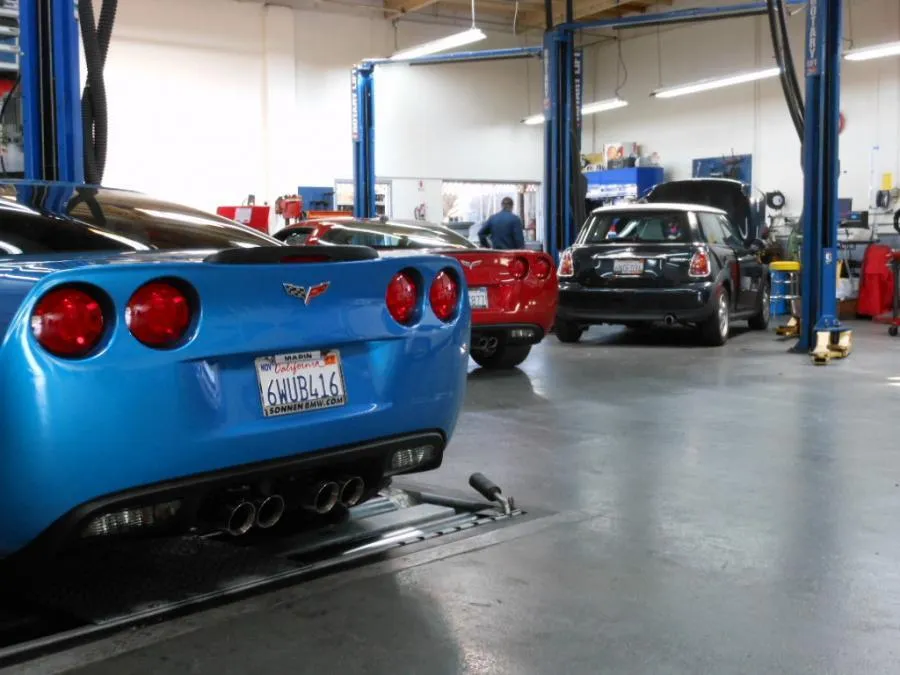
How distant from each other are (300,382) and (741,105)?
62.8 feet

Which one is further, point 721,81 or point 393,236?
point 721,81

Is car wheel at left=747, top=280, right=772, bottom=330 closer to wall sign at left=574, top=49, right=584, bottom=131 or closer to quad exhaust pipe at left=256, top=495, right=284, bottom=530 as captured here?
wall sign at left=574, top=49, right=584, bottom=131

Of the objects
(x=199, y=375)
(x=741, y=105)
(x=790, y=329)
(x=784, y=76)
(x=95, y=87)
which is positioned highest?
(x=741, y=105)

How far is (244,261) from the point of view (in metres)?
2.65

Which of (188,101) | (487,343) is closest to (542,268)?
(487,343)

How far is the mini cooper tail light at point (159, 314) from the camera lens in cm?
241

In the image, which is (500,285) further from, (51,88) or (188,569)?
(188,569)

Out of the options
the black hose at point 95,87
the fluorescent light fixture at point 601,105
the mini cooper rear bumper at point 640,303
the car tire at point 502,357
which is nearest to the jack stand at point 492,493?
the black hose at point 95,87

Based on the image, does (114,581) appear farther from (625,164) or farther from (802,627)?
(625,164)

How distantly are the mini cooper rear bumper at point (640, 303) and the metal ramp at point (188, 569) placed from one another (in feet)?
20.3

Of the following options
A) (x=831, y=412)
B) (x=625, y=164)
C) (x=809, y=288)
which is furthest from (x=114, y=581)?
(x=625, y=164)

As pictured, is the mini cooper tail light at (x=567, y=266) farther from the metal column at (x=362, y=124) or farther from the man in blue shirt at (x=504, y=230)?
the metal column at (x=362, y=124)

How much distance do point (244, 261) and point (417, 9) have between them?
66.5 ft

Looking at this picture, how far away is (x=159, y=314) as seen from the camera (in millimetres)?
2432
